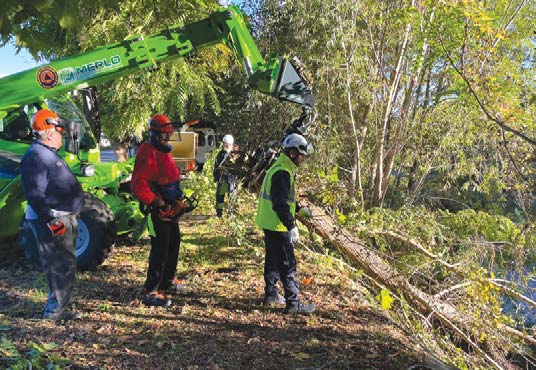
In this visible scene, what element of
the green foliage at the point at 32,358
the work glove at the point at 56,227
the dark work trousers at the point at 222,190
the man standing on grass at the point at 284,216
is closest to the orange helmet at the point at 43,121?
the work glove at the point at 56,227

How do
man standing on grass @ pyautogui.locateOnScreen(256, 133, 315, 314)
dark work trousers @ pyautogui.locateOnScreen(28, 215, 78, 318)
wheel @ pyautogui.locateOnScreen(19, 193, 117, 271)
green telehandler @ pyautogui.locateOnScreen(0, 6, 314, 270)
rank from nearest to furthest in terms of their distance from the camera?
1. dark work trousers @ pyautogui.locateOnScreen(28, 215, 78, 318)
2. man standing on grass @ pyautogui.locateOnScreen(256, 133, 315, 314)
3. green telehandler @ pyautogui.locateOnScreen(0, 6, 314, 270)
4. wheel @ pyautogui.locateOnScreen(19, 193, 117, 271)

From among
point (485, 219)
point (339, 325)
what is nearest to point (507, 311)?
point (485, 219)

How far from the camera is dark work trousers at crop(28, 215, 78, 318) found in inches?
171

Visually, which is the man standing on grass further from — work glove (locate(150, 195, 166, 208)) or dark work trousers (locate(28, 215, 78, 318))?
dark work trousers (locate(28, 215, 78, 318))

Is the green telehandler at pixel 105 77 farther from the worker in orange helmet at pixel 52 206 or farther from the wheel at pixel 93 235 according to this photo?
the worker in orange helmet at pixel 52 206

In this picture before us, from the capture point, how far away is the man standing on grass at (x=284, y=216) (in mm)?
4703

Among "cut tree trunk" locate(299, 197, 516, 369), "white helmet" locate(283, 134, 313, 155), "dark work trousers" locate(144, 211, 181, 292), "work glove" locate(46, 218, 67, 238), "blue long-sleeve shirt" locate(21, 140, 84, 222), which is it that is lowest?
"cut tree trunk" locate(299, 197, 516, 369)

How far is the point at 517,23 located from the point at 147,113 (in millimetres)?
9842

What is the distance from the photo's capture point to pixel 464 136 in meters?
12.8

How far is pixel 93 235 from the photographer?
5828 mm

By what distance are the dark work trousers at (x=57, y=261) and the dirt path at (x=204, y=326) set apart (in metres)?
0.19

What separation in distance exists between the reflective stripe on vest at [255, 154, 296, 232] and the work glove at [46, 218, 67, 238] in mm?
1890

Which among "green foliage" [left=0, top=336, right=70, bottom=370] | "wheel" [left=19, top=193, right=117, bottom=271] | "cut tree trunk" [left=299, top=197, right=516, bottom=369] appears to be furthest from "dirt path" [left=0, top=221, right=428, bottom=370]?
"cut tree trunk" [left=299, top=197, right=516, bottom=369]

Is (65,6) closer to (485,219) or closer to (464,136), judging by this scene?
(485,219)
